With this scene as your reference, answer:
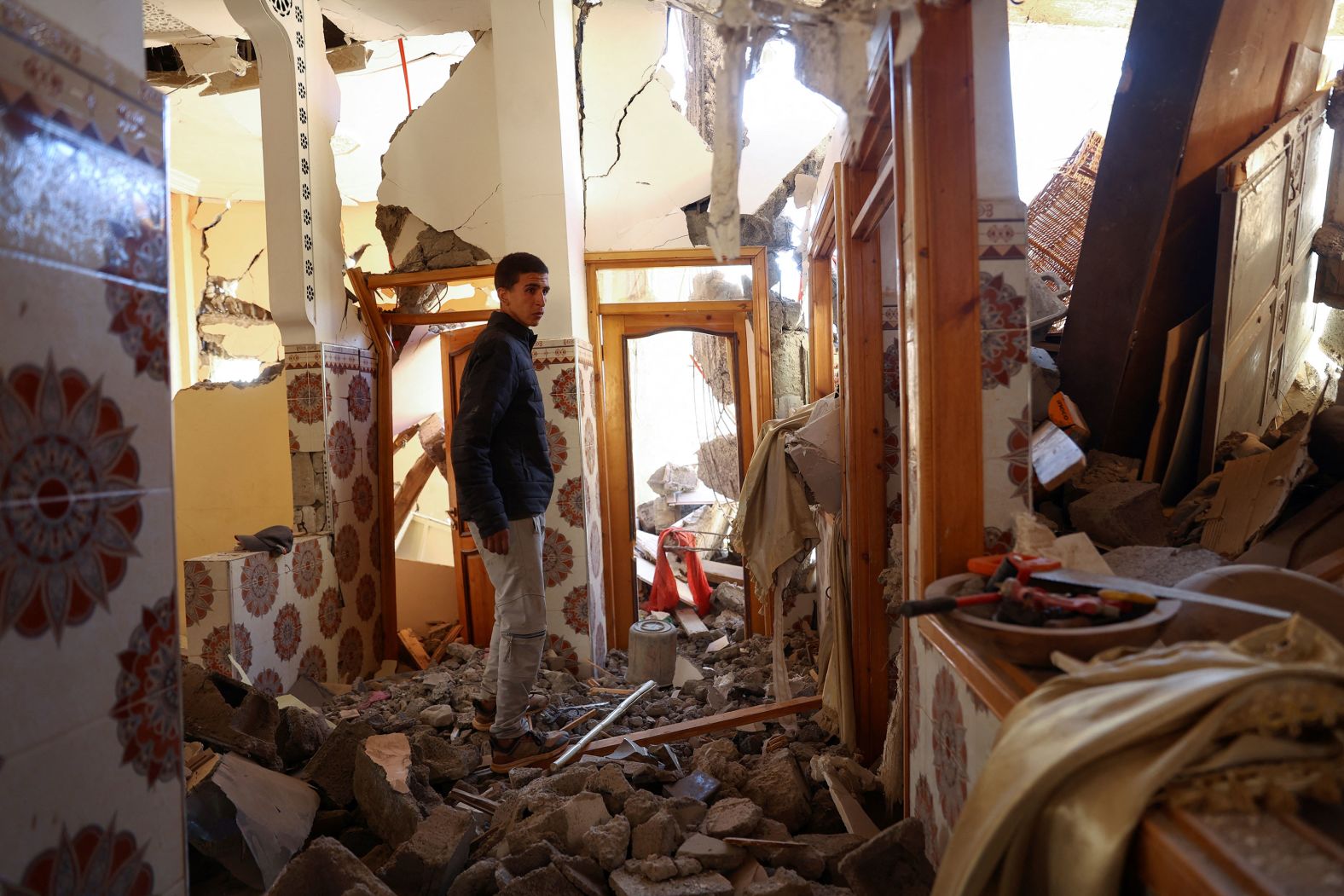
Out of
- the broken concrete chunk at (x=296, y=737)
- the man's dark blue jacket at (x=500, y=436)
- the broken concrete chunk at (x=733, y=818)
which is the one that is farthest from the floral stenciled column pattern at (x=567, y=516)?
the broken concrete chunk at (x=733, y=818)

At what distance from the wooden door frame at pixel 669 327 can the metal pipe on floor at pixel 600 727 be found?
1.08 meters

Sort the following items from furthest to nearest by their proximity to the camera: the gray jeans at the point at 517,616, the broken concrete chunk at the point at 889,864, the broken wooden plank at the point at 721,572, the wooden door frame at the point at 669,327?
1. the broken wooden plank at the point at 721,572
2. the wooden door frame at the point at 669,327
3. the gray jeans at the point at 517,616
4. the broken concrete chunk at the point at 889,864

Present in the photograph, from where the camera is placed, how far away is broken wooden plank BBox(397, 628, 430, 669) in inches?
170

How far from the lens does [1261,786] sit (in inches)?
25.5

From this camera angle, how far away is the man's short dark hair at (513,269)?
9.60 ft

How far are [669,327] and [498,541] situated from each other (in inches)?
93.4

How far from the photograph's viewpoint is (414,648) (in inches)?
173

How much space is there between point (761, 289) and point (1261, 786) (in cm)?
418

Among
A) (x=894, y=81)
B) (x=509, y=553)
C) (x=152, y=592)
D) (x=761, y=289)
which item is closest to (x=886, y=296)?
A: (x=894, y=81)

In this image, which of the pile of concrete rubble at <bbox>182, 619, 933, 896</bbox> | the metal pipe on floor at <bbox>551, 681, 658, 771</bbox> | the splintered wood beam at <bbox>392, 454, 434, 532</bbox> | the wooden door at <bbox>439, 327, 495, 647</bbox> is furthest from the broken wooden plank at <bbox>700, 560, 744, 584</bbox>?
the pile of concrete rubble at <bbox>182, 619, 933, 896</bbox>

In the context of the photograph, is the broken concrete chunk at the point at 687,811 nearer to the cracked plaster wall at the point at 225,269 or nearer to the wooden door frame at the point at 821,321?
the wooden door frame at the point at 821,321

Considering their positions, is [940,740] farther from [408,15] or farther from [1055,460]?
[408,15]

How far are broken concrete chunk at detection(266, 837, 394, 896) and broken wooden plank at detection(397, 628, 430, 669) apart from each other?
2.55 meters

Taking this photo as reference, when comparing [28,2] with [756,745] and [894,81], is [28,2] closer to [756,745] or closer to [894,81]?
[894,81]
